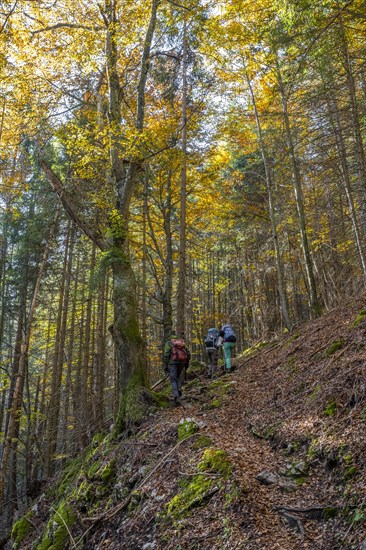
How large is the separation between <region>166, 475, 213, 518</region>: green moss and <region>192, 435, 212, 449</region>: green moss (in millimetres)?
706

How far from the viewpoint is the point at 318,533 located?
3039mm

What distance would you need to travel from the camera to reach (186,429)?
593cm

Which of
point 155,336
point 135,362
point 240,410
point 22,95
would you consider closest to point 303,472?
point 240,410

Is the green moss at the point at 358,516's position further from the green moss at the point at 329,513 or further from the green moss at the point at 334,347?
the green moss at the point at 334,347

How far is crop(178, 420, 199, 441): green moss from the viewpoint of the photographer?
5781 mm

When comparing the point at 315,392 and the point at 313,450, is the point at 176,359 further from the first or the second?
the point at 313,450

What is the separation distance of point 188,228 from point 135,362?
824cm

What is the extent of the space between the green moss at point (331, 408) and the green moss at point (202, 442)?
5.62 ft


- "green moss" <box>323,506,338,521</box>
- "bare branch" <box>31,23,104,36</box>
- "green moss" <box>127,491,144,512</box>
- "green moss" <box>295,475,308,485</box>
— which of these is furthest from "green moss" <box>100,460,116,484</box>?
"bare branch" <box>31,23,104,36</box>

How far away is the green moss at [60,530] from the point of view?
18.7ft

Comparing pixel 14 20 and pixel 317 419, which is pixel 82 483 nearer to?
pixel 317 419

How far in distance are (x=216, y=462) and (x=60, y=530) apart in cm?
349

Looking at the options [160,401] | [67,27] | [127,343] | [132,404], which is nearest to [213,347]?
[160,401]

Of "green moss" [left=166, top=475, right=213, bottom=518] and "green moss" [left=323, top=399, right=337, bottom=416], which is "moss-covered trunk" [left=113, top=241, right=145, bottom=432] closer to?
"green moss" [left=166, top=475, right=213, bottom=518]
